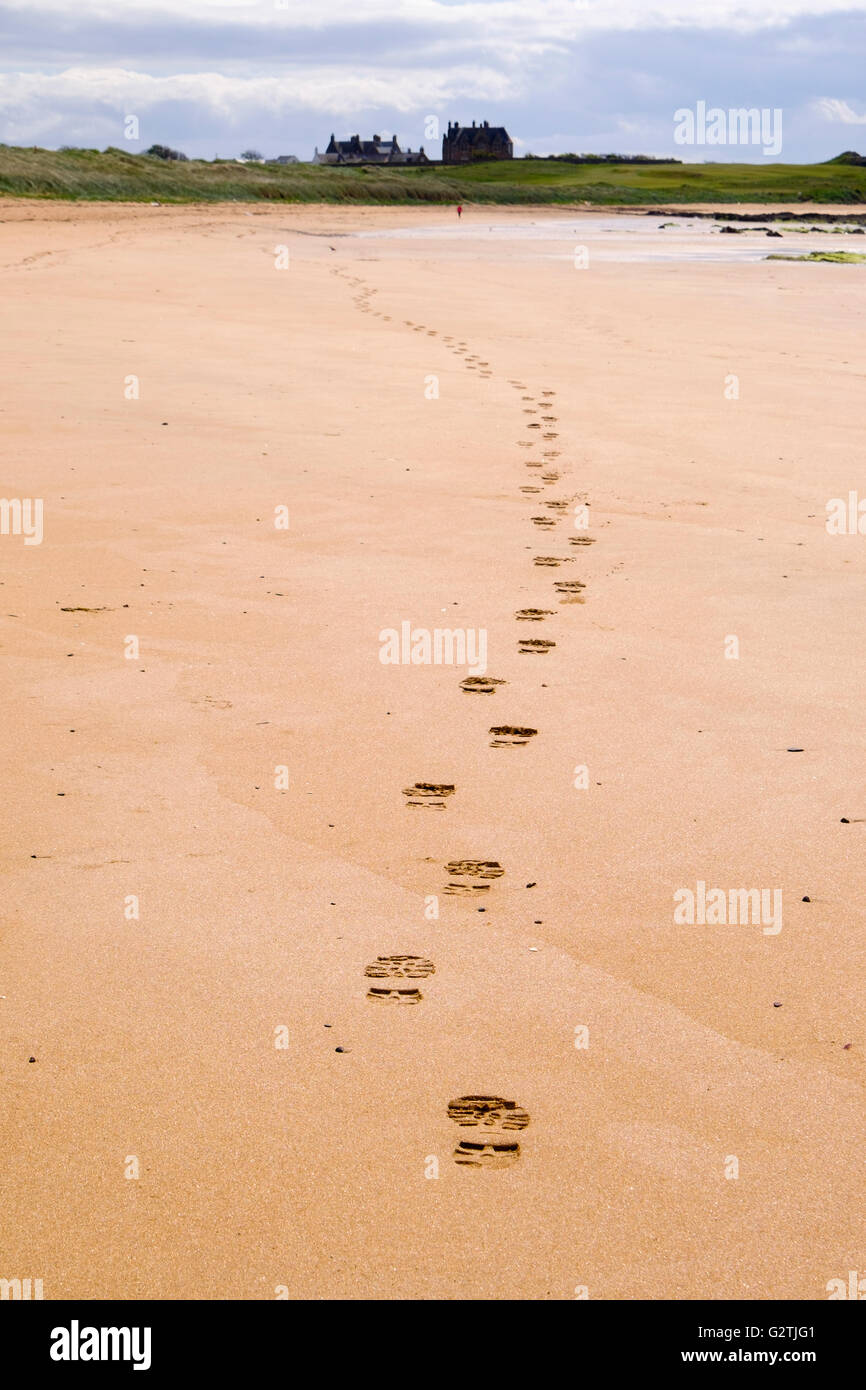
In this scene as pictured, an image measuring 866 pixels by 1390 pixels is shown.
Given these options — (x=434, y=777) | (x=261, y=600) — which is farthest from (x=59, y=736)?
(x=261, y=600)

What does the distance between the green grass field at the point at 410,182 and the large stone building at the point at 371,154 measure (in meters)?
9.55

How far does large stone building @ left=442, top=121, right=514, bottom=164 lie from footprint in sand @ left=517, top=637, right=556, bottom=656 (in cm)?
13984

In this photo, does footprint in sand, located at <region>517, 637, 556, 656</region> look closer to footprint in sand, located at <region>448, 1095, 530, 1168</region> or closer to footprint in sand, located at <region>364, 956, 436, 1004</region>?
footprint in sand, located at <region>364, 956, 436, 1004</region>

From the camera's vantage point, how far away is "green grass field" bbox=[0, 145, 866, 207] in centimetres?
4578

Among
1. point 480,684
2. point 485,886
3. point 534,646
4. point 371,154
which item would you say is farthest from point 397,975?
point 371,154

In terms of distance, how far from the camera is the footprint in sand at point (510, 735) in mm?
4629

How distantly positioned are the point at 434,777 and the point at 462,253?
88.0 feet

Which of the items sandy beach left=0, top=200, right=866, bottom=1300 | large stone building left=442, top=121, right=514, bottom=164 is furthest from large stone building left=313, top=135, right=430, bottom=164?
sandy beach left=0, top=200, right=866, bottom=1300

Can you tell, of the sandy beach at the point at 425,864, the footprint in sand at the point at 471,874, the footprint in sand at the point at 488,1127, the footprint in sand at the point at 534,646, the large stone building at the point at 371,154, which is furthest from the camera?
the large stone building at the point at 371,154

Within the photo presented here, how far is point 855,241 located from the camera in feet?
132

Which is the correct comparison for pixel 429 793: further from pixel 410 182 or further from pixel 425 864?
pixel 410 182

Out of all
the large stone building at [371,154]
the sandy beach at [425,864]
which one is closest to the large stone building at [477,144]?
the large stone building at [371,154]

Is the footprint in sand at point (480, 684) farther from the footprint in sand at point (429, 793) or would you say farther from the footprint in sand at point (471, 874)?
the footprint in sand at point (471, 874)
